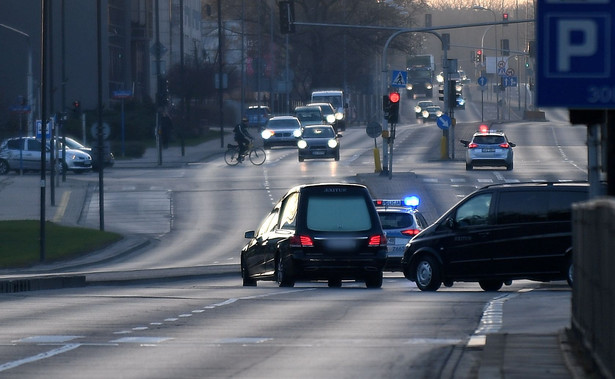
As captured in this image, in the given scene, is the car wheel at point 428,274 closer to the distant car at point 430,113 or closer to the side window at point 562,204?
the side window at point 562,204

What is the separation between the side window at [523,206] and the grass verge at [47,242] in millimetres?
15471

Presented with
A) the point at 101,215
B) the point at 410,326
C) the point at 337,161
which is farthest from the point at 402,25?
the point at 410,326

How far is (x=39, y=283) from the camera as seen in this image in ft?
72.4

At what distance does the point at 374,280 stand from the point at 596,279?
12.1 metres

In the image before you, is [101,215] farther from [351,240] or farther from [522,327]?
[522,327]

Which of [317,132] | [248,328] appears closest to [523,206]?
[248,328]

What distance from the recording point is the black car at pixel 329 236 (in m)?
19.7

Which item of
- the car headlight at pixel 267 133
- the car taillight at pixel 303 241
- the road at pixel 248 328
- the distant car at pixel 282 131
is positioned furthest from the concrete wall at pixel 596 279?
the car headlight at pixel 267 133

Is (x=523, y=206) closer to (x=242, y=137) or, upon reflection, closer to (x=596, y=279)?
(x=596, y=279)

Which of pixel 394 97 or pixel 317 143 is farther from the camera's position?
pixel 317 143

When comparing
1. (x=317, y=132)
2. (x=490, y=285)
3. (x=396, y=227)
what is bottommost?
(x=490, y=285)

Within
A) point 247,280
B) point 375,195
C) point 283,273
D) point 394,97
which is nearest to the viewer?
point 283,273

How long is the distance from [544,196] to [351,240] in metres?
3.08

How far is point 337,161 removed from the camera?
5809 cm
